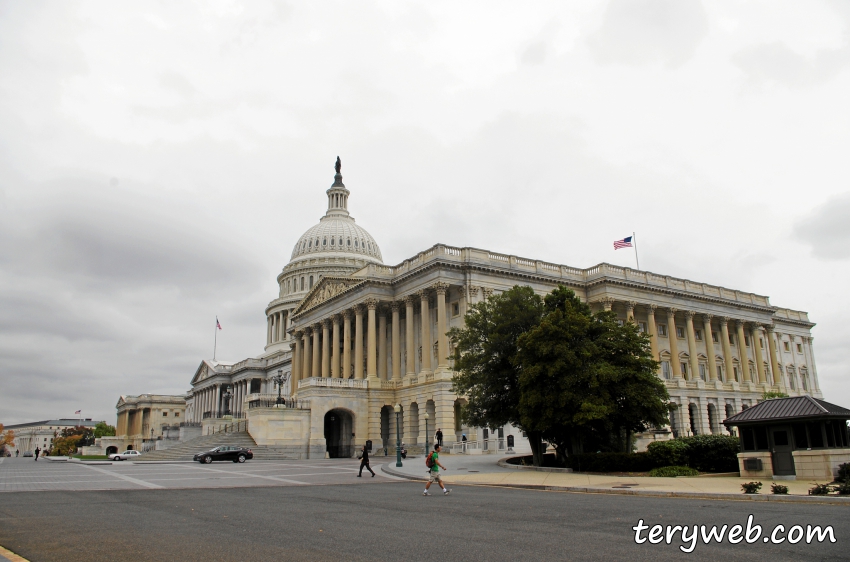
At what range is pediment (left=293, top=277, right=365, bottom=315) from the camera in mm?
70188

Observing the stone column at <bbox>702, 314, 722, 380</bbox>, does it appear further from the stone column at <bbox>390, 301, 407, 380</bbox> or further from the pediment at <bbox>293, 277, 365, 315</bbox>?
the pediment at <bbox>293, 277, 365, 315</bbox>

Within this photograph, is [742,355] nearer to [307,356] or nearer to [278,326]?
[307,356]

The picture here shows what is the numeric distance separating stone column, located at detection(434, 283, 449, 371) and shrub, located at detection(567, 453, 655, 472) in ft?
85.5

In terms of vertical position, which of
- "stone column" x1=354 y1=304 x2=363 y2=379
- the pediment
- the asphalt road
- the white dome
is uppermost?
the white dome

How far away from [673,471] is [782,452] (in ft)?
14.1

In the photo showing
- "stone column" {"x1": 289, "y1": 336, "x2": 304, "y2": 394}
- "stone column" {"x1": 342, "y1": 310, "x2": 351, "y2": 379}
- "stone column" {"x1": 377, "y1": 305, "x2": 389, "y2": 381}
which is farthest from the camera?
"stone column" {"x1": 289, "y1": 336, "x2": 304, "y2": 394}

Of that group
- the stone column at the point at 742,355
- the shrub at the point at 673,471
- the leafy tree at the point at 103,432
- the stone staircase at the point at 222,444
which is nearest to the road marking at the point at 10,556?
the shrub at the point at 673,471

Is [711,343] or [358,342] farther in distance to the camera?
[711,343]

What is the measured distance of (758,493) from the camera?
1909cm

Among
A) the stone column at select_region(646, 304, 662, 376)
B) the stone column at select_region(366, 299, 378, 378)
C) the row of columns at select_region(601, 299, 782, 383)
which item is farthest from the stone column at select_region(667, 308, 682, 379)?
the stone column at select_region(366, 299, 378, 378)

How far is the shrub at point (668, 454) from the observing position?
28.9 m

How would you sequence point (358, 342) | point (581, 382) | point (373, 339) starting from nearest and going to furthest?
1. point (581, 382)
2. point (373, 339)
3. point (358, 342)

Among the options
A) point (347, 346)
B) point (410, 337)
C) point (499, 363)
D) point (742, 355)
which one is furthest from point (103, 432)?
point (499, 363)

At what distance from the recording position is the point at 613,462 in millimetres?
30219
